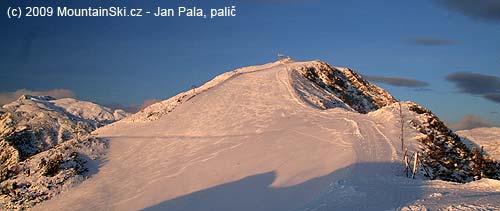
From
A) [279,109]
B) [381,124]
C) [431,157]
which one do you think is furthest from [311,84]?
[431,157]

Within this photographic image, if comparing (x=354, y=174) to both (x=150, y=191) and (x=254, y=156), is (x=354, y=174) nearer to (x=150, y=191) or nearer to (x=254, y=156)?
(x=254, y=156)

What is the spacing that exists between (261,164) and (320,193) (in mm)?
7041

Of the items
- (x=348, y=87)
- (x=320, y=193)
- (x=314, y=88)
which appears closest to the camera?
(x=320, y=193)

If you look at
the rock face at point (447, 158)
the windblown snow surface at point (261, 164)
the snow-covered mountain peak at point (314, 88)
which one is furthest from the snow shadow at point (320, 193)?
the snow-covered mountain peak at point (314, 88)

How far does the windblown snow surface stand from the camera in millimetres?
16641

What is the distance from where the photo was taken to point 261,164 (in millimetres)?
25266

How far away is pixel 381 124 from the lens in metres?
32.2

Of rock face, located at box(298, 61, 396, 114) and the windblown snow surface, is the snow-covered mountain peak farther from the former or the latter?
the windblown snow surface

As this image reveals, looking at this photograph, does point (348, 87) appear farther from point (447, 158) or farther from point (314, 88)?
point (447, 158)

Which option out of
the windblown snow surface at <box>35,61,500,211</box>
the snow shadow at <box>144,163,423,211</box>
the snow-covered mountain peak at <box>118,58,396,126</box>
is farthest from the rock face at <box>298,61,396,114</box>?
the snow shadow at <box>144,163,423,211</box>

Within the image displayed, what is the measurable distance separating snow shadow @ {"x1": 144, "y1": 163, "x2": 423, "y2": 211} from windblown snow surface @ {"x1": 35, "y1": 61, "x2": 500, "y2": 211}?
1.8 inches

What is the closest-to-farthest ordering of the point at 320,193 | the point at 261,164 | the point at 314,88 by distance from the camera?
1. the point at 320,193
2. the point at 261,164
3. the point at 314,88

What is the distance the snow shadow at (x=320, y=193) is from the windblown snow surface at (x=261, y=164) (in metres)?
0.04

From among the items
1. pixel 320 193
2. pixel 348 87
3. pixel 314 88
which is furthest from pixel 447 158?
pixel 348 87
